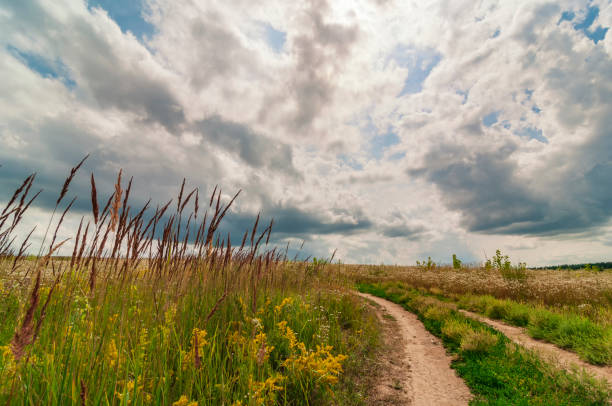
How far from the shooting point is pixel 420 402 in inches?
233

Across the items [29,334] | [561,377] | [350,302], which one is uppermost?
[29,334]

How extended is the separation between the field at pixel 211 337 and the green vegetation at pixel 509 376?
0.03 metres

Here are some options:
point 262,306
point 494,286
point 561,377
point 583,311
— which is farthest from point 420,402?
point 494,286

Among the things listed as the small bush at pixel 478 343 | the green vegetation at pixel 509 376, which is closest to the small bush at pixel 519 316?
the green vegetation at pixel 509 376

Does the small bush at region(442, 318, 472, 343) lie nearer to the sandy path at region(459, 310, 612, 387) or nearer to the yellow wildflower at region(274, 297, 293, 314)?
the sandy path at region(459, 310, 612, 387)

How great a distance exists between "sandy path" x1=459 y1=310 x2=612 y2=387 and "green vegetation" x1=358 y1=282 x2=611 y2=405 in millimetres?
635

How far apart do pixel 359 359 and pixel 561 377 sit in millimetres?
4478

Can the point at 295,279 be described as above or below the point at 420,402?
above

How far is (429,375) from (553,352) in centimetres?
386

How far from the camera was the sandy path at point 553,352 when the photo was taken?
7211 millimetres

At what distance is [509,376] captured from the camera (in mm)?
6840

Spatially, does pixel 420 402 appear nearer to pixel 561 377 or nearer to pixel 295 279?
pixel 561 377

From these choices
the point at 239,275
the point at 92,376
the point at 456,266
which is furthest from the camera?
the point at 456,266

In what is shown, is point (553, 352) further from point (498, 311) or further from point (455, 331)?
point (498, 311)
